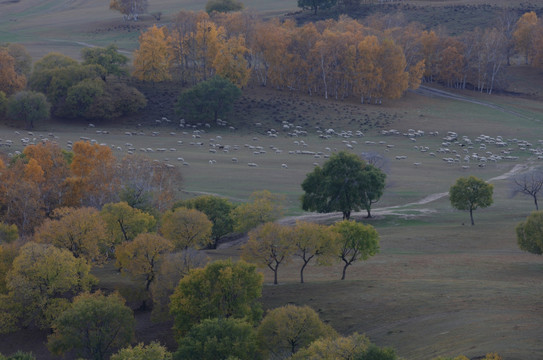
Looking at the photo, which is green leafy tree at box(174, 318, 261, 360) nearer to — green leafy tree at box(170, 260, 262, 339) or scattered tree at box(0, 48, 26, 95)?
green leafy tree at box(170, 260, 262, 339)

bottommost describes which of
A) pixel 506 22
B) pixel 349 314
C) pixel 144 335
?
pixel 144 335

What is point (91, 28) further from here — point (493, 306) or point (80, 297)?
point (493, 306)

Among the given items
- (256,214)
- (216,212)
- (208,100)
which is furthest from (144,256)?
(208,100)

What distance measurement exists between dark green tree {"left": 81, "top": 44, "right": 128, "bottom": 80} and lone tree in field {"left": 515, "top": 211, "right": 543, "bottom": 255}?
9745 cm

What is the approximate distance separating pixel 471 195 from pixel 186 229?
29.2 m

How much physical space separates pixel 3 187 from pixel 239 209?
2494cm

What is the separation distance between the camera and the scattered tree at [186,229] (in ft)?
193

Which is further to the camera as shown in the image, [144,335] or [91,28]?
[91,28]

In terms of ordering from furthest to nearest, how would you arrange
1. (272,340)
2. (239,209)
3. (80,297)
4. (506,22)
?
(506,22) → (239,209) → (80,297) → (272,340)

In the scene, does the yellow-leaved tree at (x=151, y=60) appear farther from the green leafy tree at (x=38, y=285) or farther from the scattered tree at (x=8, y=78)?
the green leafy tree at (x=38, y=285)

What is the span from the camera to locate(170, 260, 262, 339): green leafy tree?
148 feet

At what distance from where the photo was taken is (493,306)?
4150 centimetres


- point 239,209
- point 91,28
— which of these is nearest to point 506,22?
point 91,28

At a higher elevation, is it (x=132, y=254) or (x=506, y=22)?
(x=506, y=22)
